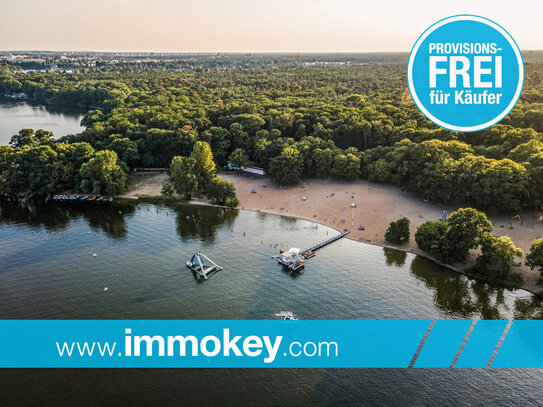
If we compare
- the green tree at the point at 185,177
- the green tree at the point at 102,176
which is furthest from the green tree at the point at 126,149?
the green tree at the point at 185,177

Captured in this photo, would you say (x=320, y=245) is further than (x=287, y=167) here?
No

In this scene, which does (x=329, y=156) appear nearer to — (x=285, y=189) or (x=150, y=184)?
(x=285, y=189)

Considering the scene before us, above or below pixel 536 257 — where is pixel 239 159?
above

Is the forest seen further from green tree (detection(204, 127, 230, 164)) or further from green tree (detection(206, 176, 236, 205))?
green tree (detection(206, 176, 236, 205))

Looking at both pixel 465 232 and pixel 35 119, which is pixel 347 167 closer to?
pixel 465 232

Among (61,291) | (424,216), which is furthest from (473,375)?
(61,291)

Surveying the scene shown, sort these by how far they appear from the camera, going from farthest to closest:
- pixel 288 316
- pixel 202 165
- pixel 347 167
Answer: pixel 347 167 → pixel 202 165 → pixel 288 316

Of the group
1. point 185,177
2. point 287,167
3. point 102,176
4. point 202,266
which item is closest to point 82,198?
point 102,176

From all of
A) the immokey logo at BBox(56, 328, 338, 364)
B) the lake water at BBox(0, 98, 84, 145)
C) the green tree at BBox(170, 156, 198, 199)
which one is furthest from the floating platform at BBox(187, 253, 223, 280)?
the lake water at BBox(0, 98, 84, 145)
